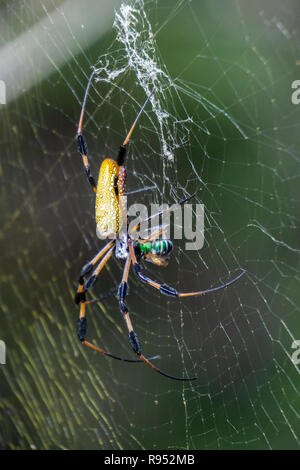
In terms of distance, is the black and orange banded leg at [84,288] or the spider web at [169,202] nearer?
the spider web at [169,202]

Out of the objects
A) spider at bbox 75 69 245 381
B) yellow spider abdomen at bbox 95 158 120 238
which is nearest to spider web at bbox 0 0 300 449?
spider at bbox 75 69 245 381

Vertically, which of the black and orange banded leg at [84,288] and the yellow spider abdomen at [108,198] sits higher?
the yellow spider abdomen at [108,198]

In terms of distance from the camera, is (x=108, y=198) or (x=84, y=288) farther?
(x=84, y=288)

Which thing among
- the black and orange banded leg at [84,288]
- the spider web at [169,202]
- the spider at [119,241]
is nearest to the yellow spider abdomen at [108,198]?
the spider at [119,241]

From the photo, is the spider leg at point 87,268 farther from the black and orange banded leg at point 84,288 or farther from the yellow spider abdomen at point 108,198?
the yellow spider abdomen at point 108,198

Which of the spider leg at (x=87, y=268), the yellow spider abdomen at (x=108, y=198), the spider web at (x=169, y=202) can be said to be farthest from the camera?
the spider leg at (x=87, y=268)

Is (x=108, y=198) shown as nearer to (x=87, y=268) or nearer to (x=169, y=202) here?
(x=169, y=202)


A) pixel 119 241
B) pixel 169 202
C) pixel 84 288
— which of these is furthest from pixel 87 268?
pixel 169 202

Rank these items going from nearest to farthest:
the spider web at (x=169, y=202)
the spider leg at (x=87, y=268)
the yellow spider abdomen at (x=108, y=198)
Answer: the yellow spider abdomen at (x=108, y=198), the spider web at (x=169, y=202), the spider leg at (x=87, y=268)
